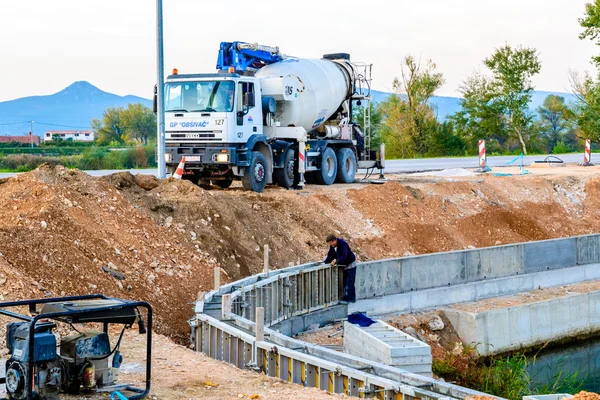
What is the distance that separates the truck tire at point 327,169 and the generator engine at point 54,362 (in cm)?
1778

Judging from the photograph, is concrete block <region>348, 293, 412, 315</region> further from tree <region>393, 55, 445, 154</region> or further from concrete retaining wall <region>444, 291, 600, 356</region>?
tree <region>393, 55, 445, 154</region>

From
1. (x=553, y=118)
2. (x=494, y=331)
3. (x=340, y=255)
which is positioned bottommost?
(x=494, y=331)

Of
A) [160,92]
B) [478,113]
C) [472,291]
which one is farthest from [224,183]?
[478,113]

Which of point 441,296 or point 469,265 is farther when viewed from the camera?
point 469,265

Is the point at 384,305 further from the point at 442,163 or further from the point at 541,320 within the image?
the point at 442,163

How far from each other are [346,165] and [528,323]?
10.1 metres

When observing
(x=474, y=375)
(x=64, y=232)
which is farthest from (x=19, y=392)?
(x=474, y=375)

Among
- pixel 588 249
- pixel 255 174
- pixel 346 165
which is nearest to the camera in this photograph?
pixel 255 174

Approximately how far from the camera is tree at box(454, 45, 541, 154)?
59.2 m

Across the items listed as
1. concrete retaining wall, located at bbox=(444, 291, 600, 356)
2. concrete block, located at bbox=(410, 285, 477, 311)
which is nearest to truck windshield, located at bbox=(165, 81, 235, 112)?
concrete block, located at bbox=(410, 285, 477, 311)

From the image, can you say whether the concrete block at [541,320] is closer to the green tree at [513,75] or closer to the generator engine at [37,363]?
the generator engine at [37,363]

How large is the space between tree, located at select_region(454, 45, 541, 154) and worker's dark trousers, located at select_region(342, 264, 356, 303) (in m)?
43.6

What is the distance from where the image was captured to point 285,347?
11.2m

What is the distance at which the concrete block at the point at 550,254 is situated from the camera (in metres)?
22.0
